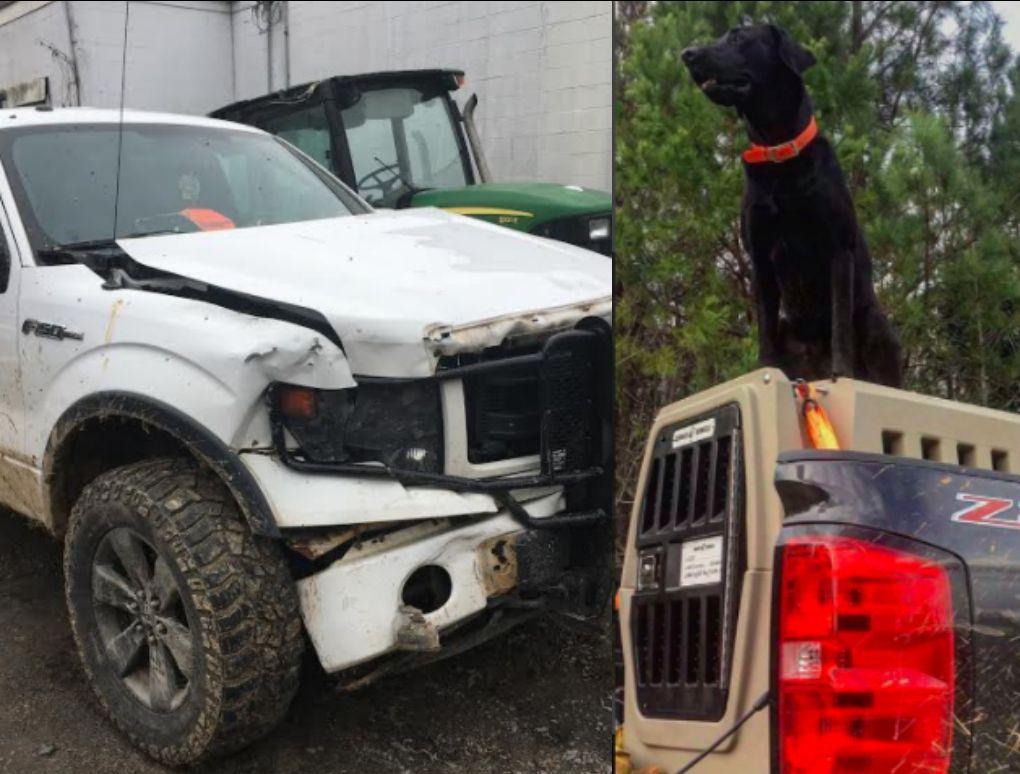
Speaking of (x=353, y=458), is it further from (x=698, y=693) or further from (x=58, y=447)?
(x=58, y=447)

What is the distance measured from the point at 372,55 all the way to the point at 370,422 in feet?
1.47

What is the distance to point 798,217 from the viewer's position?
2.72 ft

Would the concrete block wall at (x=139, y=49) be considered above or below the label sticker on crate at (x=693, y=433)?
above

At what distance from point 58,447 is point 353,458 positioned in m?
0.96

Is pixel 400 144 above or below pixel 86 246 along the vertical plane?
above

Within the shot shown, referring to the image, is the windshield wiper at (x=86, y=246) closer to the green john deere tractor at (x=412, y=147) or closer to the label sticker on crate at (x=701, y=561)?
the green john deere tractor at (x=412, y=147)

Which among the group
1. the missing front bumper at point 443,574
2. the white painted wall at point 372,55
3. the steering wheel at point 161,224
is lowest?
the missing front bumper at point 443,574

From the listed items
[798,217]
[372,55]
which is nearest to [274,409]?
[372,55]

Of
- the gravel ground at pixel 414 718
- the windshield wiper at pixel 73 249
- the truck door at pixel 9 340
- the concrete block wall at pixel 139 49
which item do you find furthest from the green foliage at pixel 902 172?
the truck door at pixel 9 340

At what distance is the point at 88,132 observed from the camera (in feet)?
4.52

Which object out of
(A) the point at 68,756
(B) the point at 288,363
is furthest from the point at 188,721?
(B) the point at 288,363

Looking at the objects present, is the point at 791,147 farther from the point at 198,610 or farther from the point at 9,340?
the point at 9,340

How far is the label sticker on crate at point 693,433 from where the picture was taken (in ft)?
2.75

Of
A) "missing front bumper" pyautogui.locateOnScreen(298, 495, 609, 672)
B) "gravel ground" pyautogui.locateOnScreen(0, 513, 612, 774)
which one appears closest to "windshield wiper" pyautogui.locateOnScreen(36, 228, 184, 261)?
"missing front bumper" pyautogui.locateOnScreen(298, 495, 609, 672)
